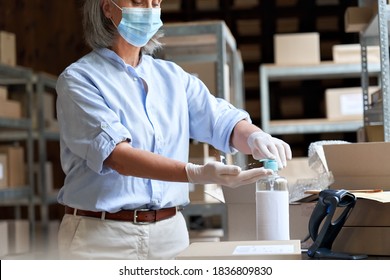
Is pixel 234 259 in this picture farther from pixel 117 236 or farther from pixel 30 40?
pixel 30 40

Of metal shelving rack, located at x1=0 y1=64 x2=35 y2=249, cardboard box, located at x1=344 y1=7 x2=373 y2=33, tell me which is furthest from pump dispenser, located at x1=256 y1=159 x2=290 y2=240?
metal shelving rack, located at x1=0 y1=64 x2=35 y2=249

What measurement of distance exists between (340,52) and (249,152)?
9.59ft

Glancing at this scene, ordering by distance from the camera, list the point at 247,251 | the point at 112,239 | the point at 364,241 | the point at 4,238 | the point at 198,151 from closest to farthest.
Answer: the point at 247,251 → the point at 364,241 → the point at 112,239 → the point at 198,151 → the point at 4,238

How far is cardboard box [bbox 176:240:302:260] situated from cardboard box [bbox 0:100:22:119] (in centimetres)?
321

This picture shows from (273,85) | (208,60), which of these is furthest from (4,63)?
(273,85)

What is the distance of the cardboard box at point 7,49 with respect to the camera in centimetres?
438

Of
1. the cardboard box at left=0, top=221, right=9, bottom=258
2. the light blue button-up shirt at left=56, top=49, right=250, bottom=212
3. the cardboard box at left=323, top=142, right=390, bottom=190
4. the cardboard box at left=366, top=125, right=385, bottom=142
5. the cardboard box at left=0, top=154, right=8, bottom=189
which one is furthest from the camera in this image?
the cardboard box at left=0, top=154, right=8, bottom=189

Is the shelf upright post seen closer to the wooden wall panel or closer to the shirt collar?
the shirt collar

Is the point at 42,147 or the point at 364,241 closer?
the point at 364,241

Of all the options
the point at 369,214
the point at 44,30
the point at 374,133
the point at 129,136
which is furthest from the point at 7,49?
the point at 369,214

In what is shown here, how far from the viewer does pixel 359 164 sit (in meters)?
1.55

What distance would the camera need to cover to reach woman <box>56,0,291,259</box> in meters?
1.59

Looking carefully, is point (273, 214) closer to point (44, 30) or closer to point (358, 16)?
point (358, 16)

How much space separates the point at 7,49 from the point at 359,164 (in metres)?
3.33
